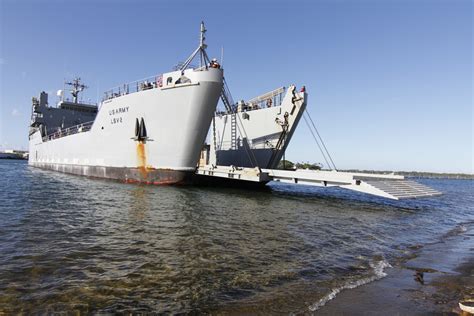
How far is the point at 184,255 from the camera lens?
6863 millimetres

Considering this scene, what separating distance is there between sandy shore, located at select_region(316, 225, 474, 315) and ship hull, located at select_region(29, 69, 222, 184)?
1481 cm

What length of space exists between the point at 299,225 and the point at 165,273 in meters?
5.98

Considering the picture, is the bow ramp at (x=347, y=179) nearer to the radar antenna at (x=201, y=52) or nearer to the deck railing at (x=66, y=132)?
the radar antenna at (x=201, y=52)

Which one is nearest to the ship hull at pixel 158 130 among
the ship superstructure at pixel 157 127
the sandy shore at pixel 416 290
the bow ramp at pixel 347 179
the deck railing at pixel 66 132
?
the ship superstructure at pixel 157 127

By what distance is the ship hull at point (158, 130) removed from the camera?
20016mm

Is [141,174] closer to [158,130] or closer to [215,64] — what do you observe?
[158,130]

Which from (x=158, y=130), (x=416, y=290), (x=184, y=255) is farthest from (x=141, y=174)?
(x=416, y=290)

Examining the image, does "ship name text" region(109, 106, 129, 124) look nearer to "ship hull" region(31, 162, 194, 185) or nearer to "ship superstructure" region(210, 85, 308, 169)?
"ship hull" region(31, 162, 194, 185)

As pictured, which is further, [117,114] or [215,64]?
[117,114]

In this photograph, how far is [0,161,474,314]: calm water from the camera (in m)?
4.77

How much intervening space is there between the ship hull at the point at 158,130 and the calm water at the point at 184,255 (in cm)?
817

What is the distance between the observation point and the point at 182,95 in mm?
20266

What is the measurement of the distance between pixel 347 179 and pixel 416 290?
38.9 feet

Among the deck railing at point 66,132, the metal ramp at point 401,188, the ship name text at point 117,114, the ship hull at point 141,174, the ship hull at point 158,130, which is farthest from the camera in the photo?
the deck railing at point 66,132
